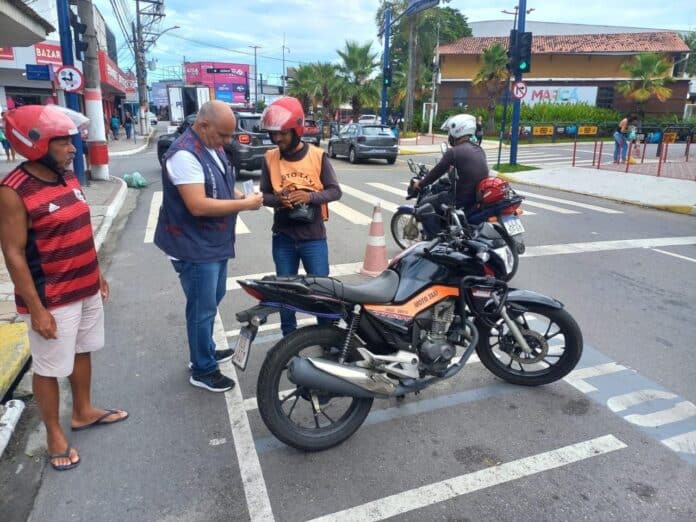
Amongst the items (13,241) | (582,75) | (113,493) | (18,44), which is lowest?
(113,493)

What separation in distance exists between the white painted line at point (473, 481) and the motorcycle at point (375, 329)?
0.53 metres

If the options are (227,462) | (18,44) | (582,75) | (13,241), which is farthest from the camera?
(582,75)

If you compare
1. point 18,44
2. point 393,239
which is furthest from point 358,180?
point 18,44

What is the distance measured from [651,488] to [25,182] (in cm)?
357

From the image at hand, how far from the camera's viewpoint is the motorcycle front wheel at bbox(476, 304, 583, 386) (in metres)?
3.58

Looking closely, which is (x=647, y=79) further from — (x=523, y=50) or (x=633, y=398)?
(x=633, y=398)

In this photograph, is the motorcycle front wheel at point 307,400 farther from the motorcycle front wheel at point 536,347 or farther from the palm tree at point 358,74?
the palm tree at point 358,74

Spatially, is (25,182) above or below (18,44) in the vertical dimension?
below

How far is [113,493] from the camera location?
8.73 feet

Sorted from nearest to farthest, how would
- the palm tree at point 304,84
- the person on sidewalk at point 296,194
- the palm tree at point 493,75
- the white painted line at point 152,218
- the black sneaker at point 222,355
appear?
the person on sidewalk at point 296,194
the black sneaker at point 222,355
the white painted line at point 152,218
the palm tree at point 493,75
the palm tree at point 304,84

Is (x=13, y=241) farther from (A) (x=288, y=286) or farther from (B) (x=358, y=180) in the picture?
(B) (x=358, y=180)

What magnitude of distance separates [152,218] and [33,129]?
733 centimetres

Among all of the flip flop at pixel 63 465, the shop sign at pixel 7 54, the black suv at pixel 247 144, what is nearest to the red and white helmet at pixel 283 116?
the flip flop at pixel 63 465

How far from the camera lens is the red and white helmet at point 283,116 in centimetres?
334
